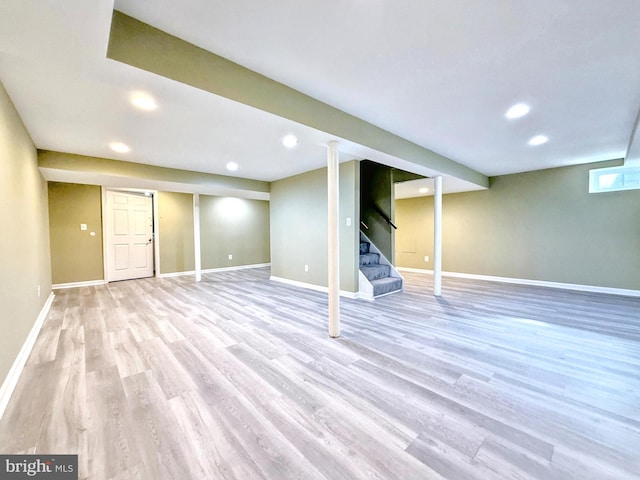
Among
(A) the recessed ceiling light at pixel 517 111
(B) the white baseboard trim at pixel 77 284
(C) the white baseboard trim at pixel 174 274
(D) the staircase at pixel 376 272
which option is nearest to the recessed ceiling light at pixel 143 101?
(A) the recessed ceiling light at pixel 517 111

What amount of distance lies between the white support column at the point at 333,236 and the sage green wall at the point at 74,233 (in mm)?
5696

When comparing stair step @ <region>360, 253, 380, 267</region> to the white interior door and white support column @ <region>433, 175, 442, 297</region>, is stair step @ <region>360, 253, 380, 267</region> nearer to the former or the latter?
white support column @ <region>433, 175, 442, 297</region>

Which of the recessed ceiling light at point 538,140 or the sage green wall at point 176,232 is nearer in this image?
the recessed ceiling light at point 538,140

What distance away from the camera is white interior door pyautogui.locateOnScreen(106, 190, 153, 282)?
5852mm

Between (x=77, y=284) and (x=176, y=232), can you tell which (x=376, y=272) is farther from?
(x=77, y=284)

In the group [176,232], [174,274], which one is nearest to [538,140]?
[176,232]

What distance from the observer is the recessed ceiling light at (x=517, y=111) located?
8.42 feet

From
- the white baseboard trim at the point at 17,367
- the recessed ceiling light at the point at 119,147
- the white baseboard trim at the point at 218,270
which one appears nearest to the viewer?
the white baseboard trim at the point at 17,367

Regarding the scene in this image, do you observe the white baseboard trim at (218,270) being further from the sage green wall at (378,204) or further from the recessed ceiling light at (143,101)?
the recessed ceiling light at (143,101)

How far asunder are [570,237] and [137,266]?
9.65 metres

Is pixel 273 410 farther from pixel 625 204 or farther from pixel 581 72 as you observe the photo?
pixel 625 204

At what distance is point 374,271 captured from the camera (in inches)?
191

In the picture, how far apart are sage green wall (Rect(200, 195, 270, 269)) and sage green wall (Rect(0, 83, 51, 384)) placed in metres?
3.99

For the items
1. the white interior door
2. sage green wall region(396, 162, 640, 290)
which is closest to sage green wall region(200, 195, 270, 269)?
the white interior door
